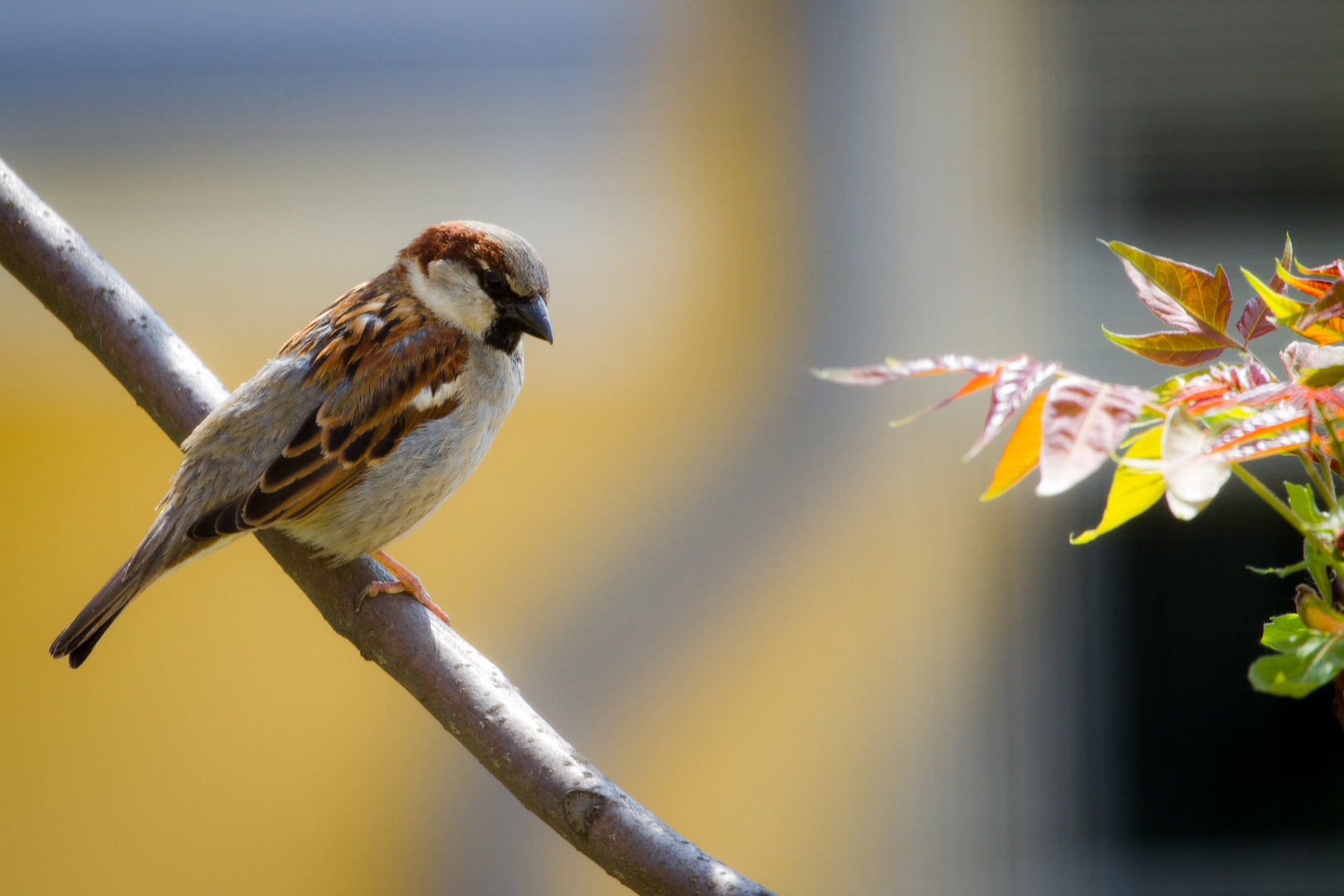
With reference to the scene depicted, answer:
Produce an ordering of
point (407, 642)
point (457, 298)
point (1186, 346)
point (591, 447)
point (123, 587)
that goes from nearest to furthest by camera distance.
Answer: point (1186, 346)
point (407, 642)
point (123, 587)
point (457, 298)
point (591, 447)

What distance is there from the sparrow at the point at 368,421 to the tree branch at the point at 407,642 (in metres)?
0.05

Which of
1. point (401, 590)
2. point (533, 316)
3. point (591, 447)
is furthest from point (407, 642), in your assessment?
point (591, 447)

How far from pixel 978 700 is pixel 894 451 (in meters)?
0.71

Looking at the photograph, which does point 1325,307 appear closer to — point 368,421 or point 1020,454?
point 1020,454

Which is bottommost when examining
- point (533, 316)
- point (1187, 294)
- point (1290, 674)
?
point (1290, 674)

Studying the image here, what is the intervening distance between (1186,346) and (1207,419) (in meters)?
0.07

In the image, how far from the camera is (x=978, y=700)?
321 cm

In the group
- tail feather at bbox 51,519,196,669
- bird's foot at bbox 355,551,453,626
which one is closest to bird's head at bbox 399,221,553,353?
bird's foot at bbox 355,551,453,626

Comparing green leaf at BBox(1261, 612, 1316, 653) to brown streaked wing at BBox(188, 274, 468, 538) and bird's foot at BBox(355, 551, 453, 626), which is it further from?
brown streaked wing at BBox(188, 274, 468, 538)

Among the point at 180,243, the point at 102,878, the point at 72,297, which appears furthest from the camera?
the point at 180,243

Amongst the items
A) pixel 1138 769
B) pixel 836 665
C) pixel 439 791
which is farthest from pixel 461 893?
pixel 1138 769

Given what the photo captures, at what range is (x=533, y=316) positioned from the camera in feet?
4.96

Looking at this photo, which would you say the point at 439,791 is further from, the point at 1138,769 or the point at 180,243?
the point at 1138,769

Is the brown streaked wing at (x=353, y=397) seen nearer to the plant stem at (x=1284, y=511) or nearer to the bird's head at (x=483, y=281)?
the bird's head at (x=483, y=281)
